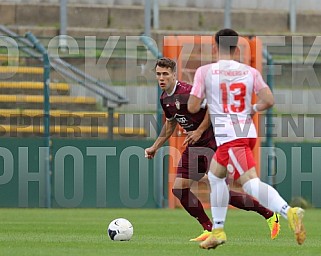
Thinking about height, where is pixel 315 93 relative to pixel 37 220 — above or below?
above

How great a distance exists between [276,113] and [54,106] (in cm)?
454

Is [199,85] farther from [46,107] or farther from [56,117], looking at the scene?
[56,117]

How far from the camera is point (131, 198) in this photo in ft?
65.8

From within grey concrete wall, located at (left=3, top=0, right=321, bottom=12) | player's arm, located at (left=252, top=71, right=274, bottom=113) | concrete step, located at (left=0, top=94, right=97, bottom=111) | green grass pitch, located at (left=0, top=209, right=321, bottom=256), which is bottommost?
green grass pitch, located at (left=0, top=209, right=321, bottom=256)

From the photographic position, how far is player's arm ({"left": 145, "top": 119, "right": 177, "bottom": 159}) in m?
12.0

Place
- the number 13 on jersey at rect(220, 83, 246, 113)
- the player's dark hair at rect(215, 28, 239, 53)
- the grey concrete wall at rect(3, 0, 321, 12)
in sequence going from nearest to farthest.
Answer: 1. the player's dark hair at rect(215, 28, 239, 53)
2. the number 13 on jersey at rect(220, 83, 246, 113)
3. the grey concrete wall at rect(3, 0, 321, 12)

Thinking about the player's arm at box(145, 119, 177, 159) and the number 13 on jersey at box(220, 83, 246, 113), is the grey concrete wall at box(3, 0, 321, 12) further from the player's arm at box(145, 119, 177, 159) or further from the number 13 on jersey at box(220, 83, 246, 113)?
the number 13 on jersey at box(220, 83, 246, 113)

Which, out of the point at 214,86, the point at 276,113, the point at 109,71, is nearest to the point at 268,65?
the point at 276,113

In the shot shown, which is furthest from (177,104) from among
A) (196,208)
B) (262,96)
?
(262,96)

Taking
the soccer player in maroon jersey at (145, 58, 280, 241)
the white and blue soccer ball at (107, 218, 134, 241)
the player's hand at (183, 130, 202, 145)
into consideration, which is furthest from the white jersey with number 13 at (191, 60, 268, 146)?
the white and blue soccer ball at (107, 218, 134, 241)

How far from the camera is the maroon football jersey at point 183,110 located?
39.7 feet

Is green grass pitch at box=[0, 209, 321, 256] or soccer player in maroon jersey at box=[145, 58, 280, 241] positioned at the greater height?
soccer player in maroon jersey at box=[145, 58, 280, 241]

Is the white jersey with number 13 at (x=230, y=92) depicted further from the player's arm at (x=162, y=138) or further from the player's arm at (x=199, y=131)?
the player's arm at (x=162, y=138)

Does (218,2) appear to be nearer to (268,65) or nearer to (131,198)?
(268,65)
